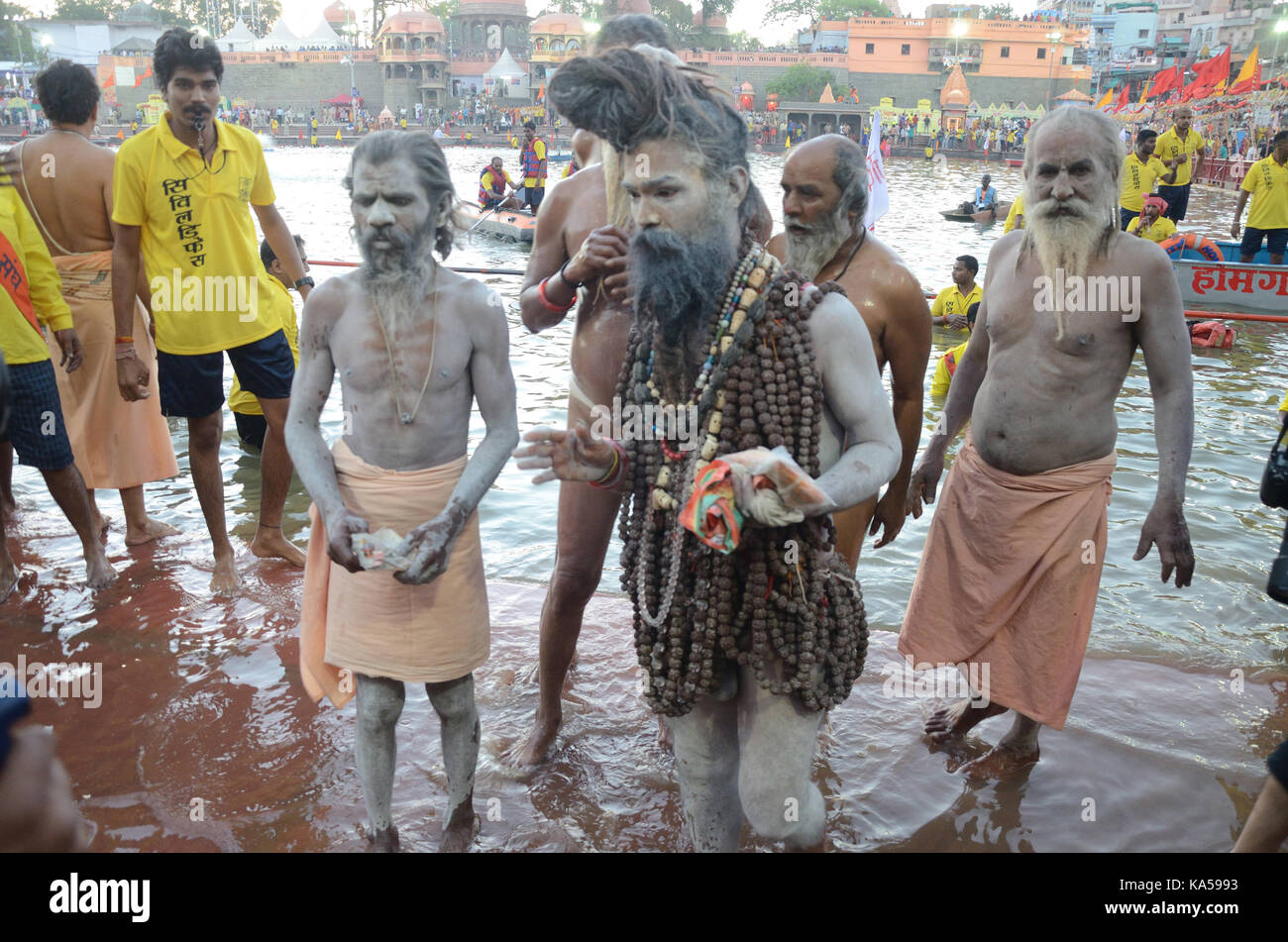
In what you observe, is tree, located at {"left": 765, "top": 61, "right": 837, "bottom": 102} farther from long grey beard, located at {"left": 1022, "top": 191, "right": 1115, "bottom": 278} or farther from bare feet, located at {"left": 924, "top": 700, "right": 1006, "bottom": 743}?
bare feet, located at {"left": 924, "top": 700, "right": 1006, "bottom": 743}

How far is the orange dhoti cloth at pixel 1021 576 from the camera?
11.3 ft

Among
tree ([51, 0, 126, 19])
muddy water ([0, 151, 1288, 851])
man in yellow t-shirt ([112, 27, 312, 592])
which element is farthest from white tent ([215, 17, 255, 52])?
man in yellow t-shirt ([112, 27, 312, 592])

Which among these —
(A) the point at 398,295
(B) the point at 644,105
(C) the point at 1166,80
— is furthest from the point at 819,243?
(C) the point at 1166,80

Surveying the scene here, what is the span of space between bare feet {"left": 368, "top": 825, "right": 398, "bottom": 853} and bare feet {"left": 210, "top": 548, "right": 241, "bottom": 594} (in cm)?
231

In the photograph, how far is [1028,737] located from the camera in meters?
3.69

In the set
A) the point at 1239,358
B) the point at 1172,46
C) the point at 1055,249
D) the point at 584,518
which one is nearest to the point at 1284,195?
the point at 1239,358

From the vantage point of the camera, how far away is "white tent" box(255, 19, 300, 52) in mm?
73688

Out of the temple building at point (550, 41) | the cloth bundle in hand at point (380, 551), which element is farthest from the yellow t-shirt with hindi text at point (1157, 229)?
the temple building at point (550, 41)

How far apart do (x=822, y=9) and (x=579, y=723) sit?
9314cm

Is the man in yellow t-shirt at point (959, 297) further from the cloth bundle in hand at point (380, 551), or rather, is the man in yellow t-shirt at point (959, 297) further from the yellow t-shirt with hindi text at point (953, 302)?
the cloth bundle in hand at point (380, 551)

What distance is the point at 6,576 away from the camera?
4.88 m

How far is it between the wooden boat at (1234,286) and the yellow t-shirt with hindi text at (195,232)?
11.7 metres

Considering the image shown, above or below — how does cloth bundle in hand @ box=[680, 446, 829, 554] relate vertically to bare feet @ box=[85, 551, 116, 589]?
above
